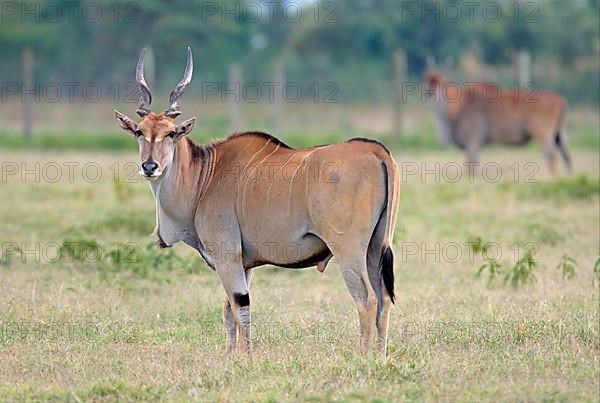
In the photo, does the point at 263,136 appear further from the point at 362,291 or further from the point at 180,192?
the point at 362,291

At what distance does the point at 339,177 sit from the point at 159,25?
25648mm

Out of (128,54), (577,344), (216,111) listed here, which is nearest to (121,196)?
(577,344)

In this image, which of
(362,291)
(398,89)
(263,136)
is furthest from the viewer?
(398,89)

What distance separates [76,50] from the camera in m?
32.2

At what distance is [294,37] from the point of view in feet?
110

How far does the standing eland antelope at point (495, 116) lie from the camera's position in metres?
16.7

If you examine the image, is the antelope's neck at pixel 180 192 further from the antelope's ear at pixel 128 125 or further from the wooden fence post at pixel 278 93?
the wooden fence post at pixel 278 93

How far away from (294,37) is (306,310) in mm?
26255

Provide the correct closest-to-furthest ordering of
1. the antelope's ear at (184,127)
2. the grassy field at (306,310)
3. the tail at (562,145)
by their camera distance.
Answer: the grassy field at (306,310) < the antelope's ear at (184,127) < the tail at (562,145)

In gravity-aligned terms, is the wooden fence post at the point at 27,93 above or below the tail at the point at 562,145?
above

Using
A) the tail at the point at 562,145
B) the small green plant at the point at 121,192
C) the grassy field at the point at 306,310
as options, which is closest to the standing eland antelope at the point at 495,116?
the tail at the point at 562,145

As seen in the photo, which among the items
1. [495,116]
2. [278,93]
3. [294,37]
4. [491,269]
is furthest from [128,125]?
[294,37]

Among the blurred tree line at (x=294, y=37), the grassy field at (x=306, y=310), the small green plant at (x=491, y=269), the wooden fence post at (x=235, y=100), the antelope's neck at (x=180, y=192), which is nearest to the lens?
the grassy field at (x=306, y=310)

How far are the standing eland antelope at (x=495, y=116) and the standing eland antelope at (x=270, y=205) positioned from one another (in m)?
10.1
